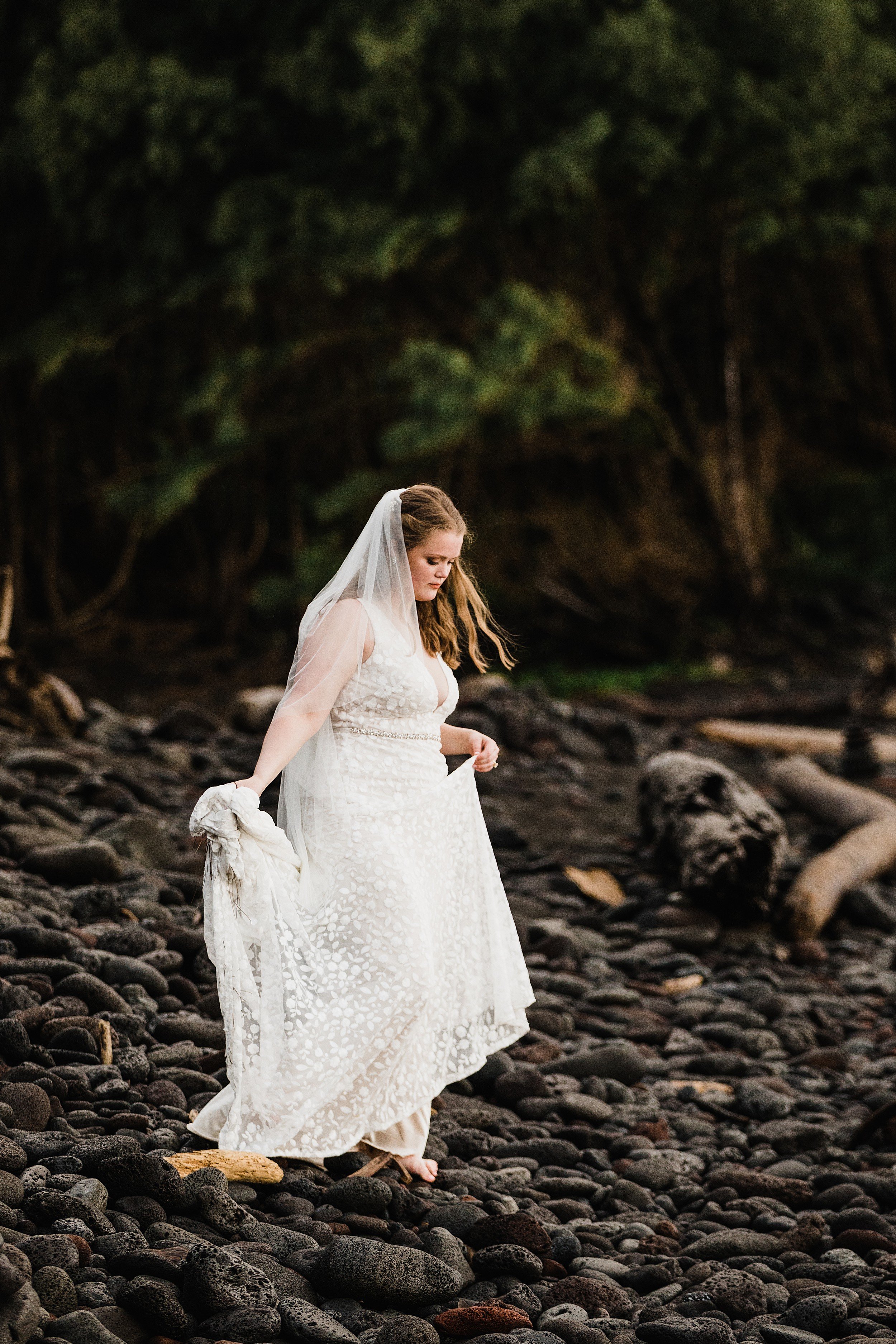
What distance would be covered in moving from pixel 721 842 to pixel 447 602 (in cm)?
293

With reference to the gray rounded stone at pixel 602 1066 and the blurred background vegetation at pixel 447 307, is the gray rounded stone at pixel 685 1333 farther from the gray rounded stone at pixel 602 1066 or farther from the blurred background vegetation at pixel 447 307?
the blurred background vegetation at pixel 447 307

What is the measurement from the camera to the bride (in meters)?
3.55

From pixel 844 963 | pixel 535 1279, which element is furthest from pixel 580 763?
pixel 535 1279

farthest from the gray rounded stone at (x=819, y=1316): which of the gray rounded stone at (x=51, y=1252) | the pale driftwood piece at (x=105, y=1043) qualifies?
the pale driftwood piece at (x=105, y=1043)

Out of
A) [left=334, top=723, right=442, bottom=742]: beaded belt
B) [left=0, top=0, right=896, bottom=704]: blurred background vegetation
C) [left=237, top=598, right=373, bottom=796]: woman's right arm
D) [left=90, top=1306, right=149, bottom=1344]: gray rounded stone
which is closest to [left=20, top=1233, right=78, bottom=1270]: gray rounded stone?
[left=90, top=1306, right=149, bottom=1344]: gray rounded stone

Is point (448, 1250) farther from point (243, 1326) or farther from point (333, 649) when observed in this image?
point (333, 649)

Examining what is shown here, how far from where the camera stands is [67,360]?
14.8 meters

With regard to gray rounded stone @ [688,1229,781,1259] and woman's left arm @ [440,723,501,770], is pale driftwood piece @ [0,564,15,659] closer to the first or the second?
woman's left arm @ [440,723,501,770]

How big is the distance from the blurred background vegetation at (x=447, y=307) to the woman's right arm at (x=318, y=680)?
32.0ft

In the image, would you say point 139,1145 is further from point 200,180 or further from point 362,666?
point 200,180

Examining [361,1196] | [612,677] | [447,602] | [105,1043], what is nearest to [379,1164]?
[361,1196]

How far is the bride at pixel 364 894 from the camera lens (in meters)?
3.55

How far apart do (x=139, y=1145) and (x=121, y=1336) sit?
23.7 inches

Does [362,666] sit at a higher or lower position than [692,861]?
higher
